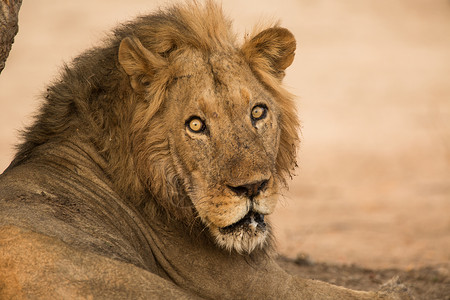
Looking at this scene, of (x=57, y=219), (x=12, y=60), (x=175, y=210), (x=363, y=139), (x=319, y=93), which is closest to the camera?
(x=57, y=219)

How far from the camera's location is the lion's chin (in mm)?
4250

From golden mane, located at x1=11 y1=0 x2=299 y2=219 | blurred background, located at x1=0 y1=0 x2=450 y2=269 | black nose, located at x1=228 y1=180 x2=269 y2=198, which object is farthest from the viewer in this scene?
blurred background, located at x1=0 y1=0 x2=450 y2=269

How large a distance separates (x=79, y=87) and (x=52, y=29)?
1753cm

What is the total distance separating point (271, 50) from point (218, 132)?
92 centimetres

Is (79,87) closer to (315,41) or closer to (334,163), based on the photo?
(334,163)

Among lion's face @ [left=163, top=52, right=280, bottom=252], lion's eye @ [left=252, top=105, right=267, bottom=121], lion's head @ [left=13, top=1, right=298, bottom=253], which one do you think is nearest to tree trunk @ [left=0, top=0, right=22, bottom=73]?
lion's head @ [left=13, top=1, right=298, bottom=253]

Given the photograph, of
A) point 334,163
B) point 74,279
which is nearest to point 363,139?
point 334,163

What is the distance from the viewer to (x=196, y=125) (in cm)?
450

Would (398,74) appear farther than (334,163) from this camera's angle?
Yes

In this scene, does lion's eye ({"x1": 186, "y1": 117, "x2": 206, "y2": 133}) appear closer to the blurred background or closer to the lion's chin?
the lion's chin

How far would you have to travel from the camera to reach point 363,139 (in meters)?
14.6

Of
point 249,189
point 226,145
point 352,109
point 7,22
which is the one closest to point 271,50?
point 226,145

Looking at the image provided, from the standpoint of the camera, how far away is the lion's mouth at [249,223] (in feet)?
13.9

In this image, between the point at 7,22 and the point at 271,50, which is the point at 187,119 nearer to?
the point at 271,50
